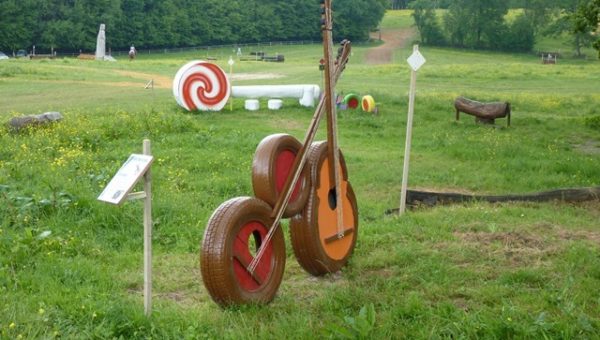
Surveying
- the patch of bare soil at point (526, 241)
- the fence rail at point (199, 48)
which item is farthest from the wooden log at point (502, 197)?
the fence rail at point (199, 48)

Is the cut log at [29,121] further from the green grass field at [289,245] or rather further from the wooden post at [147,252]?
the wooden post at [147,252]

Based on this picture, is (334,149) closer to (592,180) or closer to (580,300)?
(580,300)

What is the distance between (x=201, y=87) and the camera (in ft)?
58.5

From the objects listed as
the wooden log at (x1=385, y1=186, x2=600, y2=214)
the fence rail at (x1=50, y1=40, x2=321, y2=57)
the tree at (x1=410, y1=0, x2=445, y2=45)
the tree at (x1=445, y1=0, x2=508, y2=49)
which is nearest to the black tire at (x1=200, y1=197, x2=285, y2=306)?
the wooden log at (x1=385, y1=186, x2=600, y2=214)

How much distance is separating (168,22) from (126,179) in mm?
67194

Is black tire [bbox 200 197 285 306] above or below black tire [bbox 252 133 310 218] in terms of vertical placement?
below

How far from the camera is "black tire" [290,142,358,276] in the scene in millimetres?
A: 5641

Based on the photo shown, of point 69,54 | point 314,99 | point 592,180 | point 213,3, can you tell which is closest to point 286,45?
point 213,3

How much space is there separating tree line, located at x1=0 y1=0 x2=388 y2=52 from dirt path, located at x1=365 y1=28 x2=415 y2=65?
10.4ft

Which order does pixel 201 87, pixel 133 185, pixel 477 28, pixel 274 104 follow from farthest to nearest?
pixel 477 28
pixel 274 104
pixel 201 87
pixel 133 185

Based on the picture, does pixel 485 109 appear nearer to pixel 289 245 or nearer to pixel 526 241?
pixel 526 241

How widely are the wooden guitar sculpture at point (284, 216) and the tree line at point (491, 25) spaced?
6981 cm

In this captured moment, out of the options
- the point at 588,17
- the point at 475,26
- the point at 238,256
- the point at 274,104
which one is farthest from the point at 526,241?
the point at 475,26

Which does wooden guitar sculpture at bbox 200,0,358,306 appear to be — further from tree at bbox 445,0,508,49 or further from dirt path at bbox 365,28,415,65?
tree at bbox 445,0,508,49
